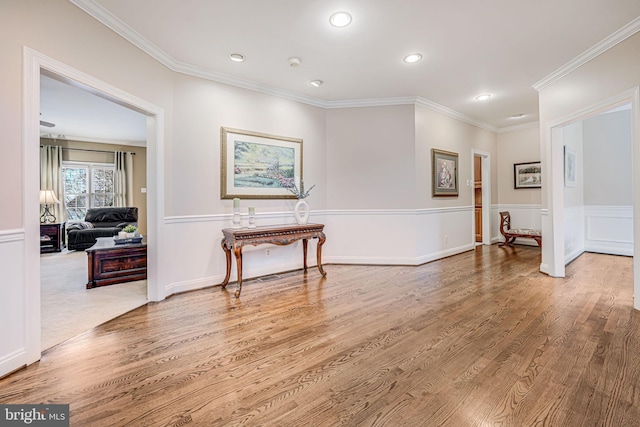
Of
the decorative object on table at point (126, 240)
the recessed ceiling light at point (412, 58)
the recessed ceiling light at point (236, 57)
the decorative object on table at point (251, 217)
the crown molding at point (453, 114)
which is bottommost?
the decorative object on table at point (126, 240)

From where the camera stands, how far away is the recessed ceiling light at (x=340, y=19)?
8.00ft

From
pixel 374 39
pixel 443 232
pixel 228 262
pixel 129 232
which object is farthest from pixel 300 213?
pixel 443 232

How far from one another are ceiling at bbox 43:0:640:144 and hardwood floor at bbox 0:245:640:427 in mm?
2632

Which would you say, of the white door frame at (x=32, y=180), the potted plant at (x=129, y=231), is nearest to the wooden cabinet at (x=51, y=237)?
the potted plant at (x=129, y=231)

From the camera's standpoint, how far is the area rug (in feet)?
7.81

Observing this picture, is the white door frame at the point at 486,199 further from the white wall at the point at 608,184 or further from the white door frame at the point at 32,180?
A: the white door frame at the point at 32,180

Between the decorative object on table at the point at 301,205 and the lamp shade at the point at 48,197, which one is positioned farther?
the lamp shade at the point at 48,197

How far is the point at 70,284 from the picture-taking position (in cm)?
362

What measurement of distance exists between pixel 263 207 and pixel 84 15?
8.22ft

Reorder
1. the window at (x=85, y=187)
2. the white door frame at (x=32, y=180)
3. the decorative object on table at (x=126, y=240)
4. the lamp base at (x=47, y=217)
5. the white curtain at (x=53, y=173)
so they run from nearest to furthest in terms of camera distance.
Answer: the white door frame at (x=32, y=180) < the decorative object on table at (x=126, y=240) < the lamp base at (x=47, y=217) < the white curtain at (x=53, y=173) < the window at (x=85, y=187)

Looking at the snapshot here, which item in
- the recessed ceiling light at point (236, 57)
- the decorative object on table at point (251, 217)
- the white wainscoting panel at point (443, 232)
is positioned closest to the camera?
the recessed ceiling light at point (236, 57)

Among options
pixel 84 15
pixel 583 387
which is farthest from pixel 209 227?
pixel 583 387

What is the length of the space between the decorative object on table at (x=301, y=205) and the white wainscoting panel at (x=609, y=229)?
5.31 meters

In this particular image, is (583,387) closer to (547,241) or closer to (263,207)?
(547,241)
